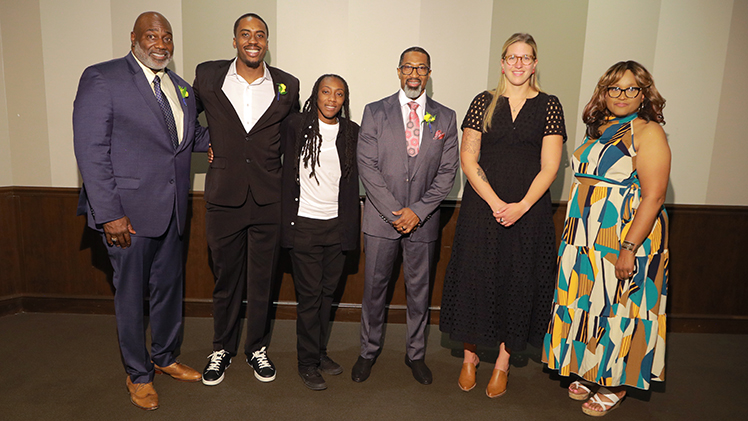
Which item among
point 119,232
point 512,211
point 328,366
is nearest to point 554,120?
point 512,211

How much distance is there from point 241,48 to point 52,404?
2279mm

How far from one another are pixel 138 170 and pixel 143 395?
1255 mm

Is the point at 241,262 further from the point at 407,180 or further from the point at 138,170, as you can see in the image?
the point at 407,180

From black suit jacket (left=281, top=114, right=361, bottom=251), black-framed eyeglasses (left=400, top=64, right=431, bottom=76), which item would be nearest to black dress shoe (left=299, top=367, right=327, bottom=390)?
black suit jacket (left=281, top=114, right=361, bottom=251)

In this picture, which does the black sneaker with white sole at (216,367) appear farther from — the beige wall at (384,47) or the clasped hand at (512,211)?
the beige wall at (384,47)

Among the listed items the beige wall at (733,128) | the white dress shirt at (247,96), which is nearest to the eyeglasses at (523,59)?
the white dress shirt at (247,96)

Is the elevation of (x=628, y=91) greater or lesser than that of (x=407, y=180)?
greater

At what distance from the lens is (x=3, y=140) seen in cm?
371

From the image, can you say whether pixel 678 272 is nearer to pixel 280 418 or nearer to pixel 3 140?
pixel 280 418

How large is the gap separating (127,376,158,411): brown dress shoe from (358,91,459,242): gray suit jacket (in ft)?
5.02

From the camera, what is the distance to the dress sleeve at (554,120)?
2582 millimetres

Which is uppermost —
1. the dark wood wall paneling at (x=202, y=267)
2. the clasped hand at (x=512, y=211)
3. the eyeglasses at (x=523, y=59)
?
the eyeglasses at (x=523, y=59)

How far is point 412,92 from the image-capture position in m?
2.77

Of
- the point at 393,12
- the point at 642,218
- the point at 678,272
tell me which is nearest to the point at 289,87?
the point at 393,12
